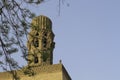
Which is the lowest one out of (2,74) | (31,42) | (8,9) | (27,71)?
(2,74)

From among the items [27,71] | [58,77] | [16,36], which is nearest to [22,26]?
[16,36]

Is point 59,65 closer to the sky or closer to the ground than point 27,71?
closer to the ground

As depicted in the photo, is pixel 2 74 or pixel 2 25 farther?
pixel 2 74

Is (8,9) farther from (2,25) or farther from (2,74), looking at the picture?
(2,74)

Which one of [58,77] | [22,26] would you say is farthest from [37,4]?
[58,77]

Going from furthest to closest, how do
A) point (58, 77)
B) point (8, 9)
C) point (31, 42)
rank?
point (58, 77), point (31, 42), point (8, 9)

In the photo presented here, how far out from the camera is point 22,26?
23.6ft

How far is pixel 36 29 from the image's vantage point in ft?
25.0

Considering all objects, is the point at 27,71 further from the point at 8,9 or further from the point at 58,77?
the point at 58,77

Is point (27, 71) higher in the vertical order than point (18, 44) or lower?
lower

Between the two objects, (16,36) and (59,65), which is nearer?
(16,36)

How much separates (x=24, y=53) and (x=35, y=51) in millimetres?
320

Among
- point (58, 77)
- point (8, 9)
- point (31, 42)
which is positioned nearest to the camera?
point (8, 9)

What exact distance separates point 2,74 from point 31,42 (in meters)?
25.7
